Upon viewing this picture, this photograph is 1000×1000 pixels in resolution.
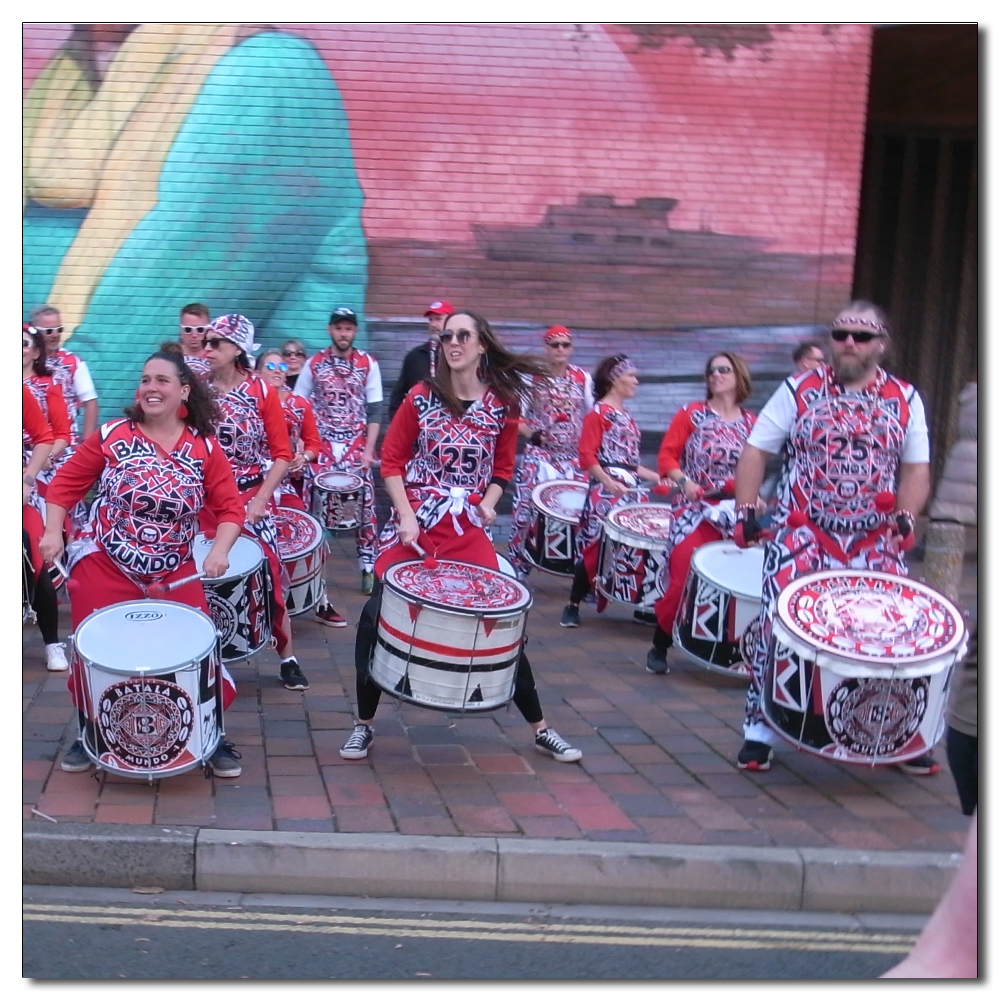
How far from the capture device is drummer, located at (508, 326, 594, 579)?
30.0 feet

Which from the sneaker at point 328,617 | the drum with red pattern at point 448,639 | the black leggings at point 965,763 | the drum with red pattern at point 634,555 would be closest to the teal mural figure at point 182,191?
the sneaker at point 328,617

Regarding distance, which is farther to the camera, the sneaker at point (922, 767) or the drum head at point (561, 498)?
the drum head at point (561, 498)

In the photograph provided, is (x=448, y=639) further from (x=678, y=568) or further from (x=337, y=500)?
(x=337, y=500)

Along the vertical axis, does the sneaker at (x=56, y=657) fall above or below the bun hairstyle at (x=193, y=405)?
below

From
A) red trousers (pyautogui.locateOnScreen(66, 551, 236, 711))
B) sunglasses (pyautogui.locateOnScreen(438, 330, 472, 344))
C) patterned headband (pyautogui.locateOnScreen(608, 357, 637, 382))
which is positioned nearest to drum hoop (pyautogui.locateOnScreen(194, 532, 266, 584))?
red trousers (pyautogui.locateOnScreen(66, 551, 236, 711))

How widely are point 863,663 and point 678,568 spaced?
2400 millimetres

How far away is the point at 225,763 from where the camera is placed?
5.30m

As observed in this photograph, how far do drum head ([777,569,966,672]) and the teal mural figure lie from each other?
6258 mm

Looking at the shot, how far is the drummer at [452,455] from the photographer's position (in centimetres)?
545

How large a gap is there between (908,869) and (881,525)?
1.40 metres

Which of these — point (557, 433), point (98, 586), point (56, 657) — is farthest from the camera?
point (557, 433)

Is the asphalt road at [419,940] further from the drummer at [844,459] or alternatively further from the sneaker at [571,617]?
the sneaker at [571,617]

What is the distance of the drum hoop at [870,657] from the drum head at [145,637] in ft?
7.25

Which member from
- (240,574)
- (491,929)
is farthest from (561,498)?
(491,929)
